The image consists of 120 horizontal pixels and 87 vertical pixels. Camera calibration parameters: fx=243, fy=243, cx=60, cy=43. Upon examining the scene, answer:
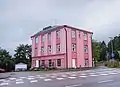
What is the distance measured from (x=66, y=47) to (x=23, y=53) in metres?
45.1

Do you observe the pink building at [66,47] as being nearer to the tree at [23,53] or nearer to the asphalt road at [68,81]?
the asphalt road at [68,81]

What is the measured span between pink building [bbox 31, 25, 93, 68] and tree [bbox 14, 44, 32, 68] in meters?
32.6

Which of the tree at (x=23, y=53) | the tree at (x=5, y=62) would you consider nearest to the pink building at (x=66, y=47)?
the tree at (x=5, y=62)

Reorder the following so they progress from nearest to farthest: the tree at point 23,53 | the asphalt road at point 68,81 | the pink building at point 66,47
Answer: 1. the asphalt road at point 68,81
2. the pink building at point 66,47
3. the tree at point 23,53

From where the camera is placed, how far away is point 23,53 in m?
91.2

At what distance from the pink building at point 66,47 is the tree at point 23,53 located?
32.6 meters

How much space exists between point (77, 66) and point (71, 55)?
2.65 m

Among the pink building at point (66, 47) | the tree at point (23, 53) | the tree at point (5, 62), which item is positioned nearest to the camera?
the pink building at point (66, 47)

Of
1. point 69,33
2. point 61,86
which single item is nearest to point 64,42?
point 69,33

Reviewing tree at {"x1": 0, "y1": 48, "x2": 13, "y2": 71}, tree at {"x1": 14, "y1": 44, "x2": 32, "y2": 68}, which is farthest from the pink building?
tree at {"x1": 14, "y1": 44, "x2": 32, "y2": 68}

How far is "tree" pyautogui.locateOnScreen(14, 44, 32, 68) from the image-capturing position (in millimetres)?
87938

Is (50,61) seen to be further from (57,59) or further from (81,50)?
(81,50)

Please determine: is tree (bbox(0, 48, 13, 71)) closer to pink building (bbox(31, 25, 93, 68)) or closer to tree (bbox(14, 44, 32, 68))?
tree (bbox(14, 44, 32, 68))

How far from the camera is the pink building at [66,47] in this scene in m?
48.8
